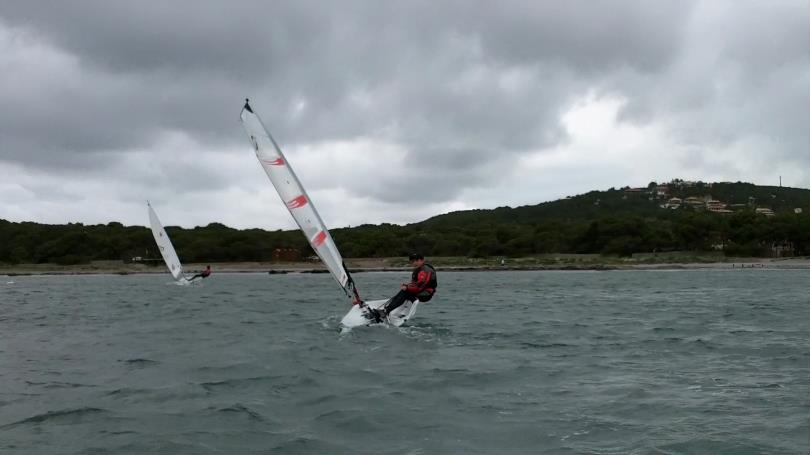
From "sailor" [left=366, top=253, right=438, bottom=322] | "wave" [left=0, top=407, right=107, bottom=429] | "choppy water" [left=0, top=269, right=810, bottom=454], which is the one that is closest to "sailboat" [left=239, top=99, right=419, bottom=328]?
"sailor" [left=366, top=253, right=438, bottom=322]

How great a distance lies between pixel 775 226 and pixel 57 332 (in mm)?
99935

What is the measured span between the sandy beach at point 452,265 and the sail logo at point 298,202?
7412 cm

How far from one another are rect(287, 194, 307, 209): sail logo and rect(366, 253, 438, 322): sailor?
2.98 meters

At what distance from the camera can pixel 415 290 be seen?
18578mm

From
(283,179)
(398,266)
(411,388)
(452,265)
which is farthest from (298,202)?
(398,266)

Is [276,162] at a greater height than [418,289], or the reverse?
[276,162]

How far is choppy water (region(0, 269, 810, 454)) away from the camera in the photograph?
7969 millimetres

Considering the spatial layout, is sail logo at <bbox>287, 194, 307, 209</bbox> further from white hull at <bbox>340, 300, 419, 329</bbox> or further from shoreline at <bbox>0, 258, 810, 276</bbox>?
shoreline at <bbox>0, 258, 810, 276</bbox>

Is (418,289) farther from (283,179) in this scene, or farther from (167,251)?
(167,251)

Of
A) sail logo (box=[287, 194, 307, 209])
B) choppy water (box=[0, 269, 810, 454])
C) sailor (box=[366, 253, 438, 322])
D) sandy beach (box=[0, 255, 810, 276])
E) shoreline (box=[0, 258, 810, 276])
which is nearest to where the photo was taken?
choppy water (box=[0, 269, 810, 454])

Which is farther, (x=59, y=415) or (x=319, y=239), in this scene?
(x=319, y=239)

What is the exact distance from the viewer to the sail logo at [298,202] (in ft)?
58.0

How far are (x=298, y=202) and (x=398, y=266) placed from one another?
8398 cm

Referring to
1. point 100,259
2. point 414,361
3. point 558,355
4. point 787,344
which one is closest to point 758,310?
point 787,344
